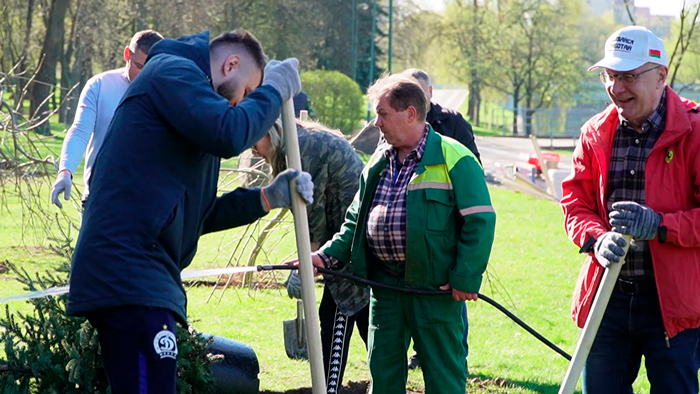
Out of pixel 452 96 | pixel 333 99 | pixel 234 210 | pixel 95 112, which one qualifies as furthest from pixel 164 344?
pixel 452 96

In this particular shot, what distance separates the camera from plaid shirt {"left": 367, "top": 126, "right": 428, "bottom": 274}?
4195 millimetres

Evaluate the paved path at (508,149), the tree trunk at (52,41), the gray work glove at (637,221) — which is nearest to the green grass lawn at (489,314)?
the gray work glove at (637,221)

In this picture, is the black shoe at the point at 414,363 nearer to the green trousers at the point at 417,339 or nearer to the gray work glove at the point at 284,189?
the green trousers at the point at 417,339

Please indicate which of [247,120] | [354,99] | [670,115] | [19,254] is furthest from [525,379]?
[354,99]

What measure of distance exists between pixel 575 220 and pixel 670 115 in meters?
0.61

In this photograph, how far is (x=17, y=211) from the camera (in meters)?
15.1

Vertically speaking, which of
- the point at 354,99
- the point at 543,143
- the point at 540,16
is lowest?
the point at 543,143

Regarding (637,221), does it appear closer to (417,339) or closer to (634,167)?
(634,167)

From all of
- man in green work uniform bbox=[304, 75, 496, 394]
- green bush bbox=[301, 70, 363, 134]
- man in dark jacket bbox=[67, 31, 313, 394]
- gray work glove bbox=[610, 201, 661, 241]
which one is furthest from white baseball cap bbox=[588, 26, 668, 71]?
green bush bbox=[301, 70, 363, 134]

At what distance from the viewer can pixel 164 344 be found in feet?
9.73

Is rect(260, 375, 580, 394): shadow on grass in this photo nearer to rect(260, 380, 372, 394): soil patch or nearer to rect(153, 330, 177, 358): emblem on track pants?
rect(260, 380, 372, 394): soil patch

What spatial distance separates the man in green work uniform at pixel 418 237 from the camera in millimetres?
4109

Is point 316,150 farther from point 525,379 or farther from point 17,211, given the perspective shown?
point 17,211

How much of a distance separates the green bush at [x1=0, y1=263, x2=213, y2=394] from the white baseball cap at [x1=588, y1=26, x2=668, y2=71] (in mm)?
2395
